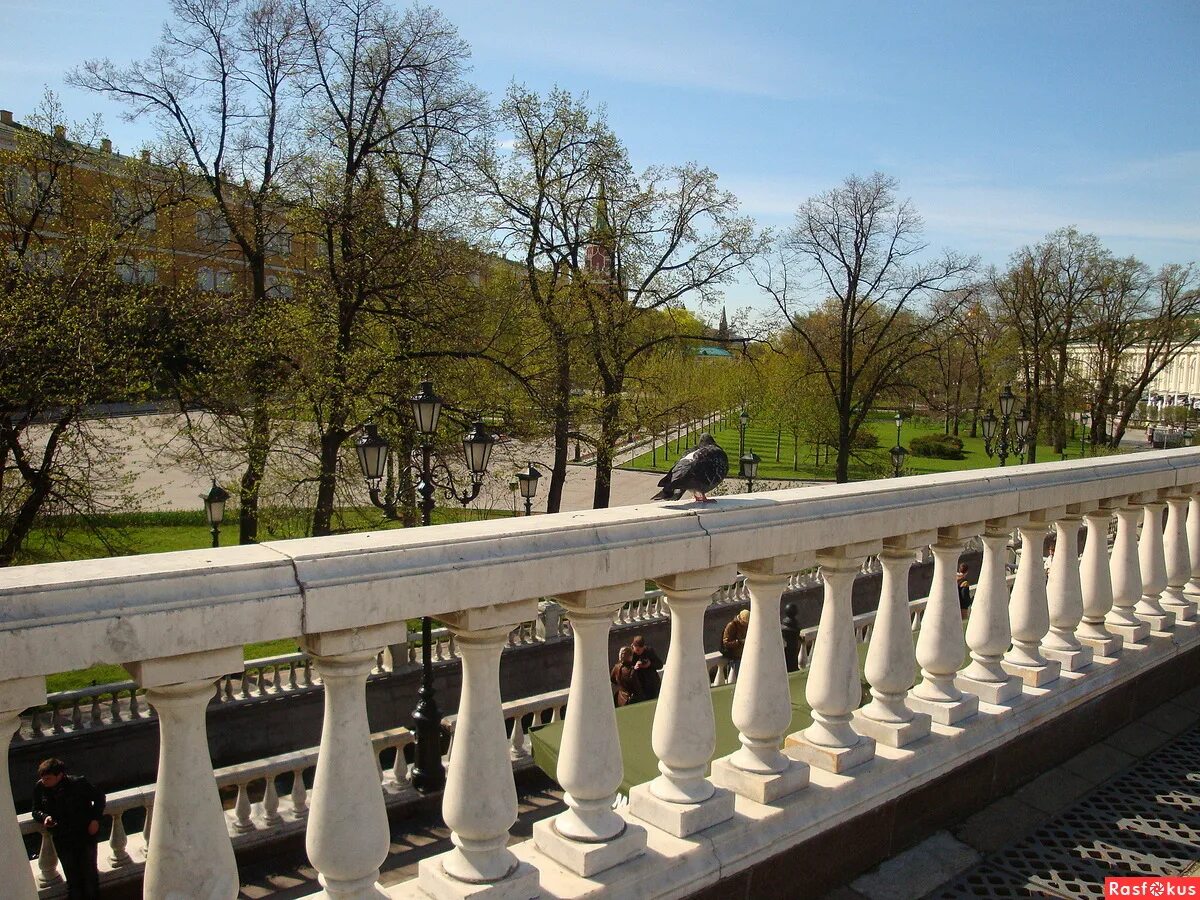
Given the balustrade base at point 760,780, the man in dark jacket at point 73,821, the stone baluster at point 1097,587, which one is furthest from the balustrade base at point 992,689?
the man in dark jacket at point 73,821

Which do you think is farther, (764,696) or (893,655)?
Result: (893,655)

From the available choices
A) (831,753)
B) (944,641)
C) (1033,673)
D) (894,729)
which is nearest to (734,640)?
(1033,673)

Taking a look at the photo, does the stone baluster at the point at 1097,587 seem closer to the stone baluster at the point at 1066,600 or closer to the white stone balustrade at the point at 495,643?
the stone baluster at the point at 1066,600

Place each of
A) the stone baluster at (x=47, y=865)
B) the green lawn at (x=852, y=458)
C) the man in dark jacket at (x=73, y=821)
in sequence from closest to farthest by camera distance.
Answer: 1. the man in dark jacket at (x=73, y=821)
2. the stone baluster at (x=47, y=865)
3. the green lawn at (x=852, y=458)

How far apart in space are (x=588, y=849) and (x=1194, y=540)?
172 inches

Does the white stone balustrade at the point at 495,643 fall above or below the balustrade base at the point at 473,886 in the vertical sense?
above

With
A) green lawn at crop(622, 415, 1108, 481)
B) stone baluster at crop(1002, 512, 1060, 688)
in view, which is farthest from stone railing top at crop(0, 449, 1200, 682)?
green lawn at crop(622, 415, 1108, 481)

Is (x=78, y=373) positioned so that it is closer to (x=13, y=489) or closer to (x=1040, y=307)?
(x=13, y=489)

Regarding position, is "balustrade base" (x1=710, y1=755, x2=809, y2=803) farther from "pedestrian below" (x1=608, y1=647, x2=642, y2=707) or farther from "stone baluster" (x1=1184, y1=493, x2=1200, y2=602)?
"pedestrian below" (x1=608, y1=647, x2=642, y2=707)

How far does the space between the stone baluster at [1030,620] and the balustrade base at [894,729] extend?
0.82 m

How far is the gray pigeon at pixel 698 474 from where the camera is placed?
8.57ft

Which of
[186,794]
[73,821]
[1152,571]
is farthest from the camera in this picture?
[73,821]

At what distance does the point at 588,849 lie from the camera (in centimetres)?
228

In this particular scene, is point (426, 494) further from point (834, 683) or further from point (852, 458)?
point (852, 458)
